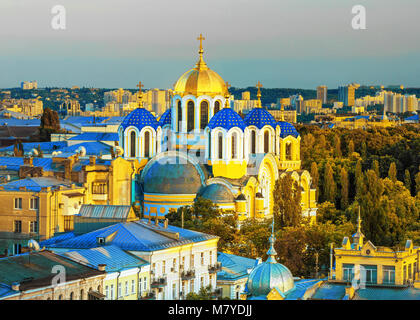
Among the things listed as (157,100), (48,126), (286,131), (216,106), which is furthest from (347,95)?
(216,106)

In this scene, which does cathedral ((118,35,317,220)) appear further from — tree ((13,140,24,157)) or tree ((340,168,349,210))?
tree ((13,140,24,157))

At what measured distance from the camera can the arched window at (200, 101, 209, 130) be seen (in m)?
51.4

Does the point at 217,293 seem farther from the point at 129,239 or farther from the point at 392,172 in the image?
the point at 392,172

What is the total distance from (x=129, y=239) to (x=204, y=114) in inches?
887

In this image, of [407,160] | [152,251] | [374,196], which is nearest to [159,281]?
[152,251]

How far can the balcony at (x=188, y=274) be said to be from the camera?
99.5 ft

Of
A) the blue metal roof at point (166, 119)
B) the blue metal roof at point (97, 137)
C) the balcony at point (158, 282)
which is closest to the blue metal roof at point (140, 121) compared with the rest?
the blue metal roof at point (166, 119)

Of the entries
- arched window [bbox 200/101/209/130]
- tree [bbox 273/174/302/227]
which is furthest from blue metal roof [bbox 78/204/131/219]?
arched window [bbox 200/101/209/130]

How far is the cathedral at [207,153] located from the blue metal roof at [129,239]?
558 inches

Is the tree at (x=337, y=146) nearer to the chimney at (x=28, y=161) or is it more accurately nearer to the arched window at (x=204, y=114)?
the arched window at (x=204, y=114)

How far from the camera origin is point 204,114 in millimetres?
51562
